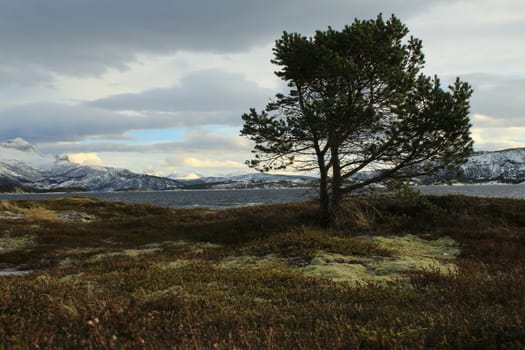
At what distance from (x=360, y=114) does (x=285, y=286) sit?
450 inches

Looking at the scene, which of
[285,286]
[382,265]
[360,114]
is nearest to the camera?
[285,286]

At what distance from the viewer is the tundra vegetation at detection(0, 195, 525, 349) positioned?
4469 mm

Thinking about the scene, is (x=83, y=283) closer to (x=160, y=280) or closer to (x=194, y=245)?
(x=160, y=280)

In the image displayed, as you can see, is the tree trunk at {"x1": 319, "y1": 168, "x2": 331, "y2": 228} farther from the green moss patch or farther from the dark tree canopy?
the green moss patch

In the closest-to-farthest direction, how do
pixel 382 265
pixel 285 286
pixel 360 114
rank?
pixel 285 286 → pixel 382 265 → pixel 360 114

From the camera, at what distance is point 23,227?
2486 centimetres

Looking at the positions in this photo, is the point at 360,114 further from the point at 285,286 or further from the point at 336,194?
the point at 285,286

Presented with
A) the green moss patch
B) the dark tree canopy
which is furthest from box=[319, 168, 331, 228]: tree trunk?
the green moss patch

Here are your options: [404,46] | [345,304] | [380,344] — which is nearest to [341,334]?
[380,344]

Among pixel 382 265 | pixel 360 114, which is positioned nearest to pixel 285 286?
pixel 382 265

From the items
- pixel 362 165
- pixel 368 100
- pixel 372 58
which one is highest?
pixel 372 58

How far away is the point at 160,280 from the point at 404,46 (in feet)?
55.0

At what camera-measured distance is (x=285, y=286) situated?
831 centimetres

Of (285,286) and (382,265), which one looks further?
(382,265)
